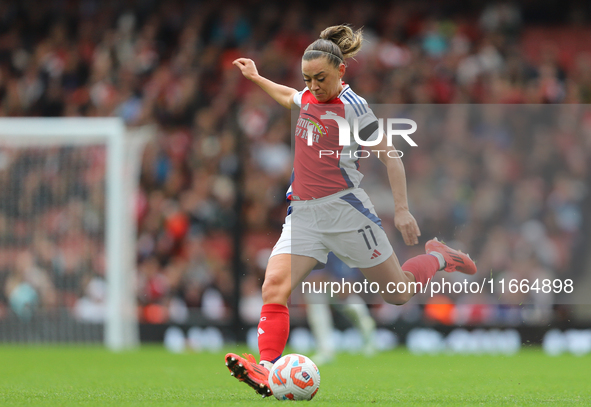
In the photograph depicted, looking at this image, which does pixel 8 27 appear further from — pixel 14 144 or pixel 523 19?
pixel 523 19

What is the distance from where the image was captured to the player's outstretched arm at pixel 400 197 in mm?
4672

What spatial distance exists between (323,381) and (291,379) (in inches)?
64.3

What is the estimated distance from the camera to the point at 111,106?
13406mm

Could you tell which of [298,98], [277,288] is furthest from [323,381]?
[298,98]

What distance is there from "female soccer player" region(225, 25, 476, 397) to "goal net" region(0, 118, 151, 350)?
Result: 607cm

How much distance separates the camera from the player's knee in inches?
182

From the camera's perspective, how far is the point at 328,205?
475 centimetres

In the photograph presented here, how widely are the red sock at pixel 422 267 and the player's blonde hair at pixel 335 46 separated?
1325mm

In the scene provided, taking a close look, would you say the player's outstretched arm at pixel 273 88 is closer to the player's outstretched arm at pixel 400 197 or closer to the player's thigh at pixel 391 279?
the player's outstretched arm at pixel 400 197

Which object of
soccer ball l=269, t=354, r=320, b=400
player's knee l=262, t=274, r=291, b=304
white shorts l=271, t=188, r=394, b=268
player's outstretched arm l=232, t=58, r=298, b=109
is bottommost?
soccer ball l=269, t=354, r=320, b=400

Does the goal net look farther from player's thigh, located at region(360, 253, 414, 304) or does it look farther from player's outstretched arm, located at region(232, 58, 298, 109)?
player's thigh, located at region(360, 253, 414, 304)

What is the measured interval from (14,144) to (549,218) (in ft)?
22.6

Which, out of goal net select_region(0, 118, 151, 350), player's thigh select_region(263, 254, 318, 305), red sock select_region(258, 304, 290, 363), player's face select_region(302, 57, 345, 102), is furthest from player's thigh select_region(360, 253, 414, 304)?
goal net select_region(0, 118, 151, 350)

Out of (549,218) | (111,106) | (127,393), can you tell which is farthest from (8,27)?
(127,393)
